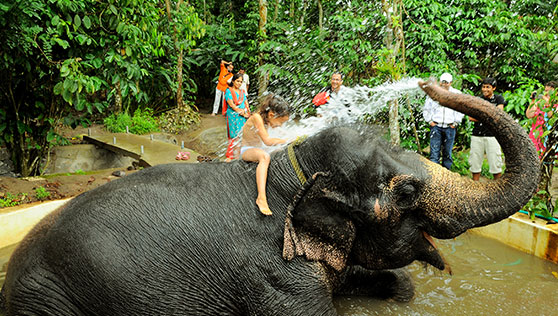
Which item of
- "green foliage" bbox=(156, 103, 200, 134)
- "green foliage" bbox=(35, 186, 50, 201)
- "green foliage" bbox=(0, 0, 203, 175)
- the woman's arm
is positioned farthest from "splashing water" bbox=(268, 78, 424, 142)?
"green foliage" bbox=(156, 103, 200, 134)

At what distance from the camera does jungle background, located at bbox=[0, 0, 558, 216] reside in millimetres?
5727

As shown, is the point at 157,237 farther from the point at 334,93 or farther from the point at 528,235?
the point at 334,93

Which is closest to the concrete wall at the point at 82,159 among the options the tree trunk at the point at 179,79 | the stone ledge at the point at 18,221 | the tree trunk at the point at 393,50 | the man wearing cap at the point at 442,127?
the tree trunk at the point at 179,79

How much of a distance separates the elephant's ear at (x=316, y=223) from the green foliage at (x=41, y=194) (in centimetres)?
426

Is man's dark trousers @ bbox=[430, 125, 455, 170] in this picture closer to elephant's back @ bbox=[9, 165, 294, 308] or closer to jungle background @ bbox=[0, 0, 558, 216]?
jungle background @ bbox=[0, 0, 558, 216]

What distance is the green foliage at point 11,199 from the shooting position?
5464 mm

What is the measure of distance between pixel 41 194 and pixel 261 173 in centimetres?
407

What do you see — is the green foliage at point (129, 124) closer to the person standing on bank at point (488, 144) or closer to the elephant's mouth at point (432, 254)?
the person standing on bank at point (488, 144)

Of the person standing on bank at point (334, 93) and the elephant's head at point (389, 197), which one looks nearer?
the elephant's head at point (389, 197)

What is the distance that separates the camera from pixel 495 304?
3.65 metres

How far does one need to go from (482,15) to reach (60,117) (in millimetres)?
8650

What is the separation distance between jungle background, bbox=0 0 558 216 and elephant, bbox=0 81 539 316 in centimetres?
271

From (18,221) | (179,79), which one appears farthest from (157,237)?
(179,79)

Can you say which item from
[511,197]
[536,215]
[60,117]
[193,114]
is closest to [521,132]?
[511,197]
